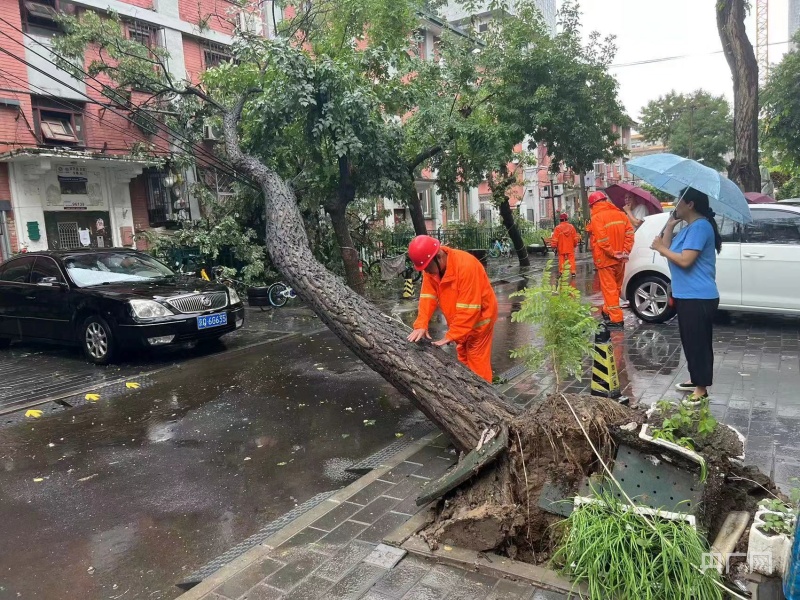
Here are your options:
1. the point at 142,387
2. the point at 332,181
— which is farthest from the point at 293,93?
the point at 142,387

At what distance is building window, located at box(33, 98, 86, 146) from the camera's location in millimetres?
15008

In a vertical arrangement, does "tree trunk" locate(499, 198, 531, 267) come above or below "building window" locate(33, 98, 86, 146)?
below

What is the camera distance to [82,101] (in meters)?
15.7

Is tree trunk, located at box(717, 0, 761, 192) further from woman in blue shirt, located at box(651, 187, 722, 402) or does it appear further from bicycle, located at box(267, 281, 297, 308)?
bicycle, located at box(267, 281, 297, 308)

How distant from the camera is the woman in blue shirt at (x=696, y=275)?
452 centimetres

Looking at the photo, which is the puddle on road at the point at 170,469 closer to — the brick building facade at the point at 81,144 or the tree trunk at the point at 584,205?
the brick building facade at the point at 81,144

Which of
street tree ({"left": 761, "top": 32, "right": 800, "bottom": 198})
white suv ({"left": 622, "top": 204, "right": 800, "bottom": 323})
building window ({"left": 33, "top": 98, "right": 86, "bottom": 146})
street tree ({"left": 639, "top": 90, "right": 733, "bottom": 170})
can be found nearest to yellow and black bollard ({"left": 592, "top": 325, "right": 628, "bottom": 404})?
white suv ({"left": 622, "top": 204, "right": 800, "bottom": 323})

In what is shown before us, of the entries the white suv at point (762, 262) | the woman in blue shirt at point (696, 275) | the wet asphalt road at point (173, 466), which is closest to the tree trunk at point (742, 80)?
the white suv at point (762, 262)

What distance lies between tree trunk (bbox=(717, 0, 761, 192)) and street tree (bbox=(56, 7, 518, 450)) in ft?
22.8

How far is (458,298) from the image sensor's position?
4434mm

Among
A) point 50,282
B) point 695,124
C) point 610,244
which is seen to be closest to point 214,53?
point 50,282

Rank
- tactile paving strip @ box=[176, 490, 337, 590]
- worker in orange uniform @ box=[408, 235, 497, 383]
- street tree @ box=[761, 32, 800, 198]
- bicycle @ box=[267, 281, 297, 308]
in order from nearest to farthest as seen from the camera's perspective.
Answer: tactile paving strip @ box=[176, 490, 337, 590] < worker in orange uniform @ box=[408, 235, 497, 383] < bicycle @ box=[267, 281, 297, 308] < street tree @ box=[761, 32, 800, 198]

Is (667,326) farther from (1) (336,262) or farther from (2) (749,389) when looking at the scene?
(1) (336,262)

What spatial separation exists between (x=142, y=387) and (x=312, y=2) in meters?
8.90
